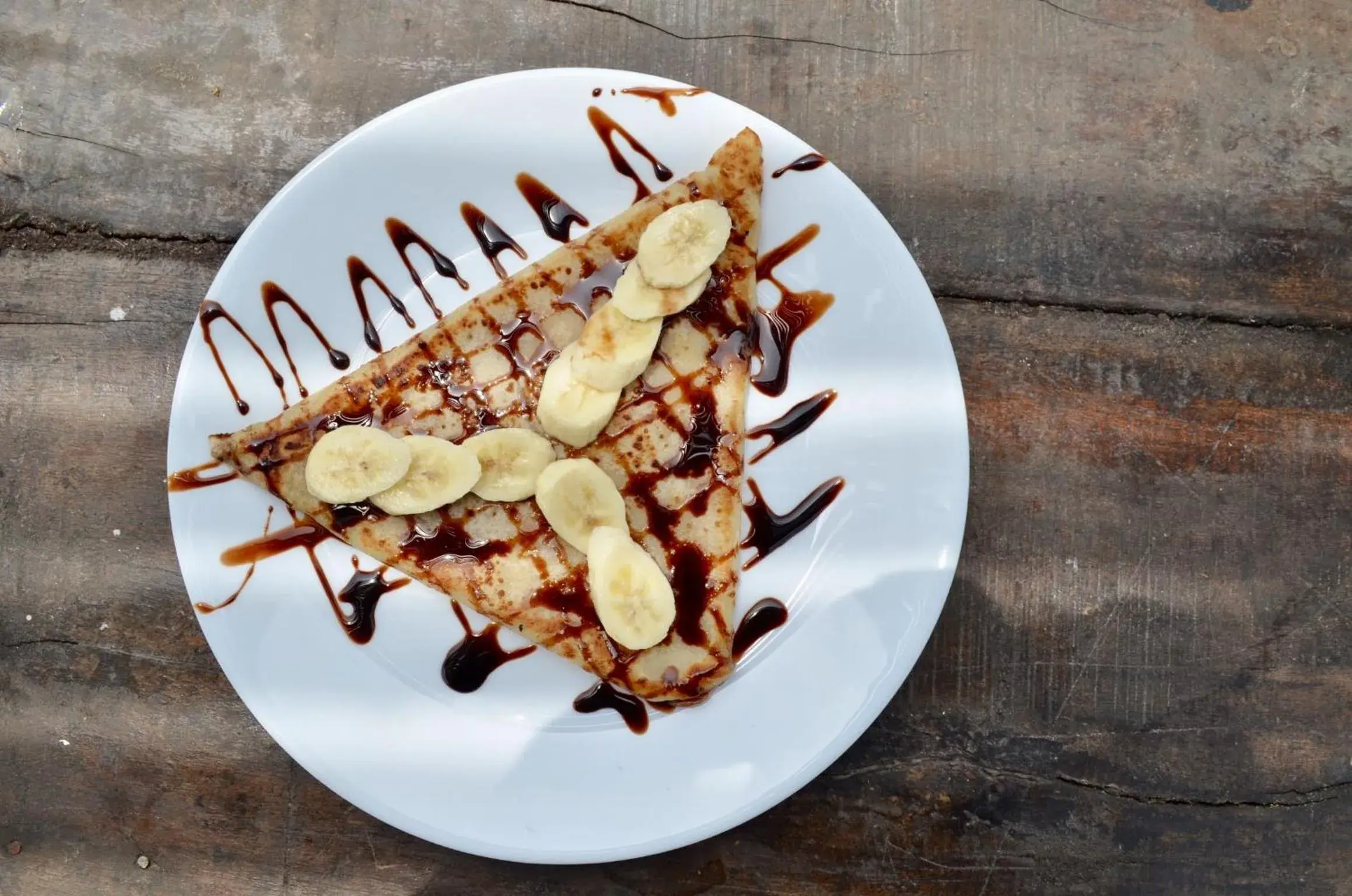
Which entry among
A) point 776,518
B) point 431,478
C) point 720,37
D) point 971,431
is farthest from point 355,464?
point 971,431

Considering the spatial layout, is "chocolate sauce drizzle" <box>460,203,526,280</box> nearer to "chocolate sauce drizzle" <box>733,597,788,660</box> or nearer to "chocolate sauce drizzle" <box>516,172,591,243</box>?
"chocolate sauce drizzle" <box>516,172,591,243</box>

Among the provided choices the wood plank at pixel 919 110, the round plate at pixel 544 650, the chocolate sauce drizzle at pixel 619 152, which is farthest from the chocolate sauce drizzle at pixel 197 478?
the chocolate sauce drizzle at pixel 619 152

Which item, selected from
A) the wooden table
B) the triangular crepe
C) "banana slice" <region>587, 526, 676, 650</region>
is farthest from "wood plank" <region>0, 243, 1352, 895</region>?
"banana slice" <region>587, 526, 676, 650</region>

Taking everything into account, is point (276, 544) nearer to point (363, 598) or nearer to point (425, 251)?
point (363, 598)

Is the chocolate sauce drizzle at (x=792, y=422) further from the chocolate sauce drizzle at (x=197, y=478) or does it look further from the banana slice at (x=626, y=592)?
the chocolate sauce drizzle at (x=197, y=478)

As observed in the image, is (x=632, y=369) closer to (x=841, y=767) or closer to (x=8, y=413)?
(x=841, y=767)

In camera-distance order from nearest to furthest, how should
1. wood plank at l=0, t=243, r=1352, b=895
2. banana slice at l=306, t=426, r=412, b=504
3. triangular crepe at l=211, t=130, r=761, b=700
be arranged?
banana slice at l=306, t=426, r=412, b=504, triangular crepe at l=211, t=130, r=761, b=700, wood plank at l=0, t=243, r=1352, b=895

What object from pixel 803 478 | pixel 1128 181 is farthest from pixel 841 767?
pixel 1128 181
